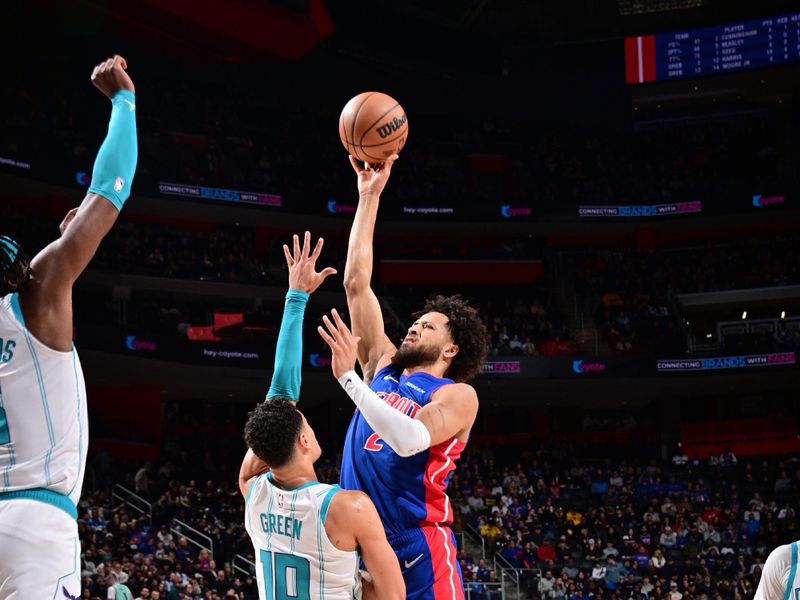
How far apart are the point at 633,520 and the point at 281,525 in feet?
70.0

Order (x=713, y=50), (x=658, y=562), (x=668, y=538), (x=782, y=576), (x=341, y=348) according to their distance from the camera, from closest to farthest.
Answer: (x=341, y=348) → (x=782, y=576) → (x=658, y=562) → (x=668, y=538) → (x=713, y=50)

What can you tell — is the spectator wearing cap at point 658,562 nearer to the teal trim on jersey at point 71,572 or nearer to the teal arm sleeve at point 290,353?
the teal arm sleeve at point 290,353

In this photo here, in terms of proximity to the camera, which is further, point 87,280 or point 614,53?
point 614,53

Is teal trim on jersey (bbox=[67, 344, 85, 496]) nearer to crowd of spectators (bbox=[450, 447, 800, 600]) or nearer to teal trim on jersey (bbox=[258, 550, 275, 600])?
teal trim on jersey (bbox=[258, 550, 275, 600])

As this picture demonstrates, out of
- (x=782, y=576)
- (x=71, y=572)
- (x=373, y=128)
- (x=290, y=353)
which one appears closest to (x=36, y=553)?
(x=71, y=572)

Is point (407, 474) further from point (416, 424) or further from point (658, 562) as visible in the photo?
point (658, 562)

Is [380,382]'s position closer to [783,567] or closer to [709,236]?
[783,567]

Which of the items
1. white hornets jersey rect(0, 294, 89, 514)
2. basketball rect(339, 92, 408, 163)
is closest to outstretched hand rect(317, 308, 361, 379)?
white hornets jersey rect(0, 294, 89, 514)

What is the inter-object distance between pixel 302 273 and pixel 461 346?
A: 2.88 feet

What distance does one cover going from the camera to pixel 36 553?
291cm

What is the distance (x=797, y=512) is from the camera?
24047 millimetres

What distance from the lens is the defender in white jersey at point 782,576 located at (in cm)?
494

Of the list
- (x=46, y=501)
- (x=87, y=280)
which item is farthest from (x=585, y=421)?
(x=46, y=501)

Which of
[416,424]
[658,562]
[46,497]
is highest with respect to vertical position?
[416,424]
